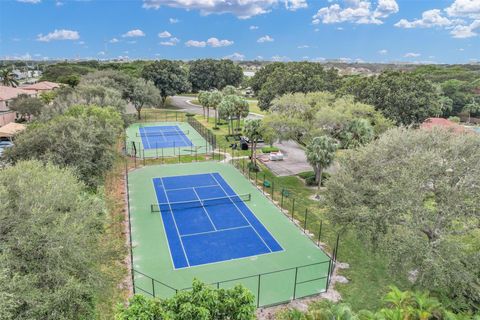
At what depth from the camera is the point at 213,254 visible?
17297 mm

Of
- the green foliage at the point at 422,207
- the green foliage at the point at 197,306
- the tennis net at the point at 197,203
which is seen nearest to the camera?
the green foliage at the point at 197,306

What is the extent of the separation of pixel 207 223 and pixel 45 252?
11.2 m

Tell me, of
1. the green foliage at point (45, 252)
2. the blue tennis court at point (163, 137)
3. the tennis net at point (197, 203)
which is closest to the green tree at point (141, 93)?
the blue tennis court at point (163, 137)

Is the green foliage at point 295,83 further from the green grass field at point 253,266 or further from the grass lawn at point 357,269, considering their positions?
the green grass field at point 253,266

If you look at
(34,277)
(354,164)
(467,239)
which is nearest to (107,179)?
(34,277)

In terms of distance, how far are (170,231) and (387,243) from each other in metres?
12.3

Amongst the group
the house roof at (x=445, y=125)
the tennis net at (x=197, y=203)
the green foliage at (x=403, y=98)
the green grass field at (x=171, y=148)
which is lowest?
the tennis net at (x=197, y=203)

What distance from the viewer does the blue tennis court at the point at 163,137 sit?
39.6 m

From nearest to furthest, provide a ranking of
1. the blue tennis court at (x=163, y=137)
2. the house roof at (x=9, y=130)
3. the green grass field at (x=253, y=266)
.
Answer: the green grass field at (x=253, y=266)
the house roof at (x=9, y=130)
the blue tennis court at (x=163, y=137)

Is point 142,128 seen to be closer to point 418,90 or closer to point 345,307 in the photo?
point 418,90

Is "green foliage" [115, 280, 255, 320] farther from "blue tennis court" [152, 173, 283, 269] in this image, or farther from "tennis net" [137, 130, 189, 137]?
"tennis net" [137, 130, 189, 137]

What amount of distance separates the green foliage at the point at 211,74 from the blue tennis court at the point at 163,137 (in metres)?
33.7

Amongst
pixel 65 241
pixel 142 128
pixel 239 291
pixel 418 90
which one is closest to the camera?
pixel 239 291

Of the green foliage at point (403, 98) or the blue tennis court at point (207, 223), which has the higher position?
the green foliage at point (403, 98)
